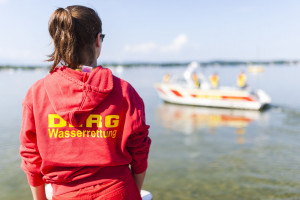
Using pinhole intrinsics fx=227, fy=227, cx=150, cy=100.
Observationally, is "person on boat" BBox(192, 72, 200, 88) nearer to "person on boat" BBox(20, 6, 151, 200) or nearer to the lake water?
the lake water

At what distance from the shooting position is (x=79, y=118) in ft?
3.72

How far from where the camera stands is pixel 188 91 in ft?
47.8

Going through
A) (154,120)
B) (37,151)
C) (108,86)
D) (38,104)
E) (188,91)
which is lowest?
(154,120)

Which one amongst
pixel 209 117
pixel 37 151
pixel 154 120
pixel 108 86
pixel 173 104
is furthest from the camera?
pixel 173 104

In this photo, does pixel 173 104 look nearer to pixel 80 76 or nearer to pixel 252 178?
pixel 252 178

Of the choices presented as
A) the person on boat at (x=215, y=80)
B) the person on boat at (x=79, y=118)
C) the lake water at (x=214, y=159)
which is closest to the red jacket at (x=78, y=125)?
the person on boat at (x=79, y=118)

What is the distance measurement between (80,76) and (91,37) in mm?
224

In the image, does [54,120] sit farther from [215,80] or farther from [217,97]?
[215,80]

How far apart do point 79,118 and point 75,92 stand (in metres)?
0.13

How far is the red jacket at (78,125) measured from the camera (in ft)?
3.67

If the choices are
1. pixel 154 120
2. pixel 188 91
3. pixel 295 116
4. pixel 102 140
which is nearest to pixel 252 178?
pixel 102 140

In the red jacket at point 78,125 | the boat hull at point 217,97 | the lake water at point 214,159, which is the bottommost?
the lake water at point 214,159

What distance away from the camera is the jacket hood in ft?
3.63

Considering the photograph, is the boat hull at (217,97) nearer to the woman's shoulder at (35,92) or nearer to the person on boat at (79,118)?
the person on boat at (79,118)
